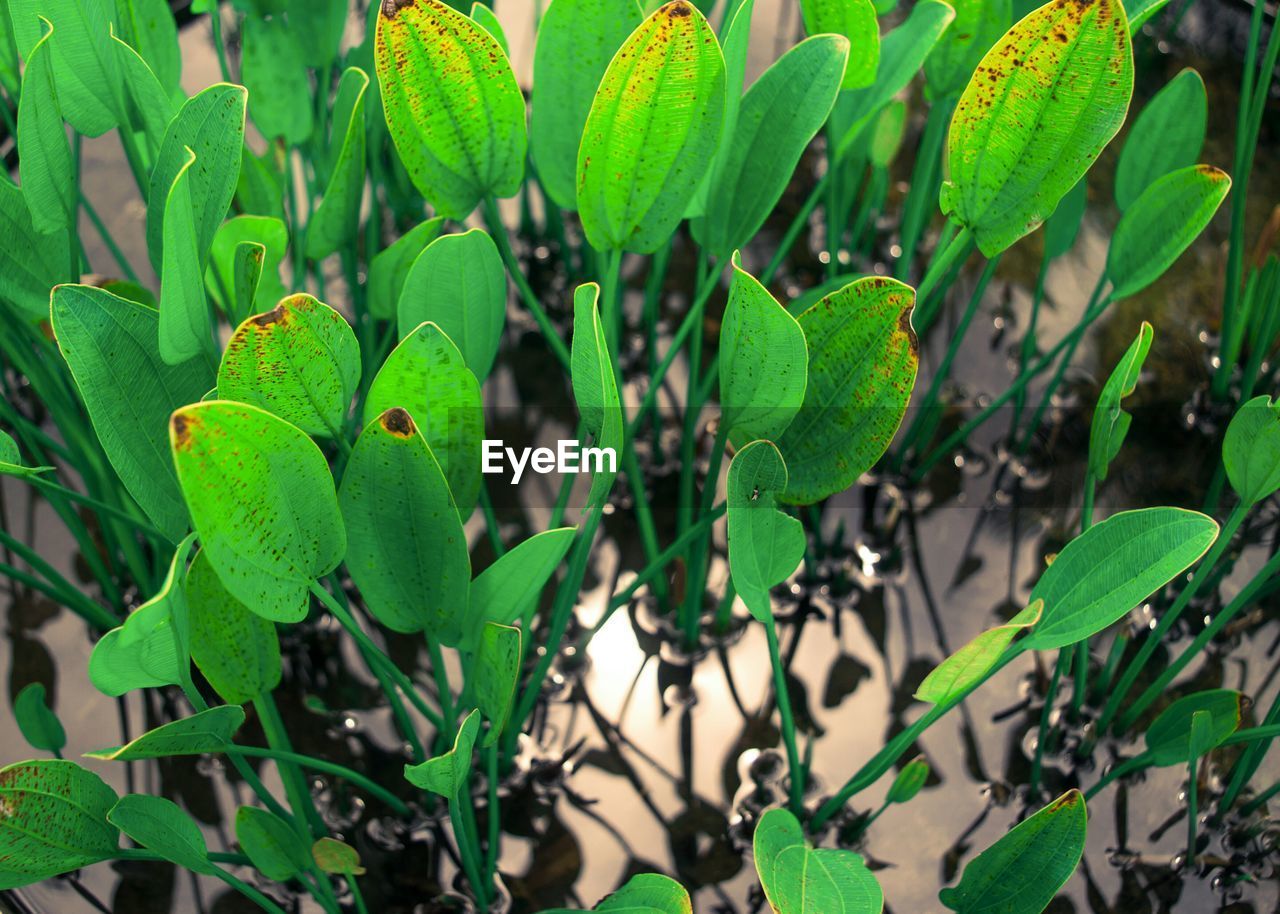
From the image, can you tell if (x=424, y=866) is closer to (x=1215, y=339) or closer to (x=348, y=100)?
(x=348, y=100)

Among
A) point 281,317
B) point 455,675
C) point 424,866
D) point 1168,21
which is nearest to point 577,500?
point 455,675

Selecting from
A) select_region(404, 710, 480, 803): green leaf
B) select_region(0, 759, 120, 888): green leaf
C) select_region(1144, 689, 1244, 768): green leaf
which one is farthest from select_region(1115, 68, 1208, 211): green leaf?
select_region(0, 759, 120, 888): green leaf

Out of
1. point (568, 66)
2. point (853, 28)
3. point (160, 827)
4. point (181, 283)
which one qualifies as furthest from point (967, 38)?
point (160, 827)

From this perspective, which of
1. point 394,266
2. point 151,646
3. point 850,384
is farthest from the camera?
point 394,266

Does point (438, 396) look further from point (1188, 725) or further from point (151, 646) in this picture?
point (1188, 725)

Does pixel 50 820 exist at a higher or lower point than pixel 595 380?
lower

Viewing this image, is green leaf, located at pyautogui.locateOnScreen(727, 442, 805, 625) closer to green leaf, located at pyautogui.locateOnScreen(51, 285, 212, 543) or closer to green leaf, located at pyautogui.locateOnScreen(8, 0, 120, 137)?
green leaf, located at pyautogui.locateOnScreen(51, 285, 212, 543)

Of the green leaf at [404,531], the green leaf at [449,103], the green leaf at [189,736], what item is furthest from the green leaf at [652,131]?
the green leaf at [189,736]
